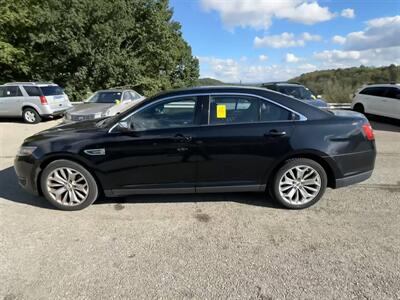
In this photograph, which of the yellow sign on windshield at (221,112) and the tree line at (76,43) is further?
the tree line at (76,43)

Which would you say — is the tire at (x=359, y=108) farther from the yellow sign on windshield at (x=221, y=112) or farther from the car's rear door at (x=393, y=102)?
the yellow sign on windshield at (x=221, y=112)

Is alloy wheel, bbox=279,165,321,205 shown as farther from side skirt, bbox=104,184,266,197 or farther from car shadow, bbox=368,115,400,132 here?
car shadow, bbox=368,115,400,132

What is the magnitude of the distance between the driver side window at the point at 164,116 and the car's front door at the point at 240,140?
0.26m

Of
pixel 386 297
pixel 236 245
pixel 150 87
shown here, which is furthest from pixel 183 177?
pixel 150 87

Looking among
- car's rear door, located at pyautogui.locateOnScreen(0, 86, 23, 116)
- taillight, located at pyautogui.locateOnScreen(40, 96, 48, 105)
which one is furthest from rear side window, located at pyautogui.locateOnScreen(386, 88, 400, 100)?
car's rear door, located at pyautogui.locateOnScreen(0, 86, 23, 116)

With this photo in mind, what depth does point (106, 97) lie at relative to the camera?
11617 mm

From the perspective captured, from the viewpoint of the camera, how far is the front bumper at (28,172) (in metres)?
3.86

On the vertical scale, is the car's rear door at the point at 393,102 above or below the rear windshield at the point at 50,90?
below

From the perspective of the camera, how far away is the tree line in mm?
20406

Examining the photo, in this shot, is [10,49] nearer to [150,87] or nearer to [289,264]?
[150,87]

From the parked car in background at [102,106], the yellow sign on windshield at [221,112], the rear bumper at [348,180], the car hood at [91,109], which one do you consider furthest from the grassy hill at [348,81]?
the yellow sign on windshield at [221,112]

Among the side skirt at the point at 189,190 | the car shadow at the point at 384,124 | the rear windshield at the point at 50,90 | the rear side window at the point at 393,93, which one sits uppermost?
the rear windshield at the point at 50,90

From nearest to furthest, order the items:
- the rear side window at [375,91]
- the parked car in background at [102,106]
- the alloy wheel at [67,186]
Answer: the alloy wheel at [67,186], the parked car in background at [102,106], the rear side window at [375,91]

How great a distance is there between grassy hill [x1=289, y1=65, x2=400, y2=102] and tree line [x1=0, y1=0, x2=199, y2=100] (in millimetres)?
13920
